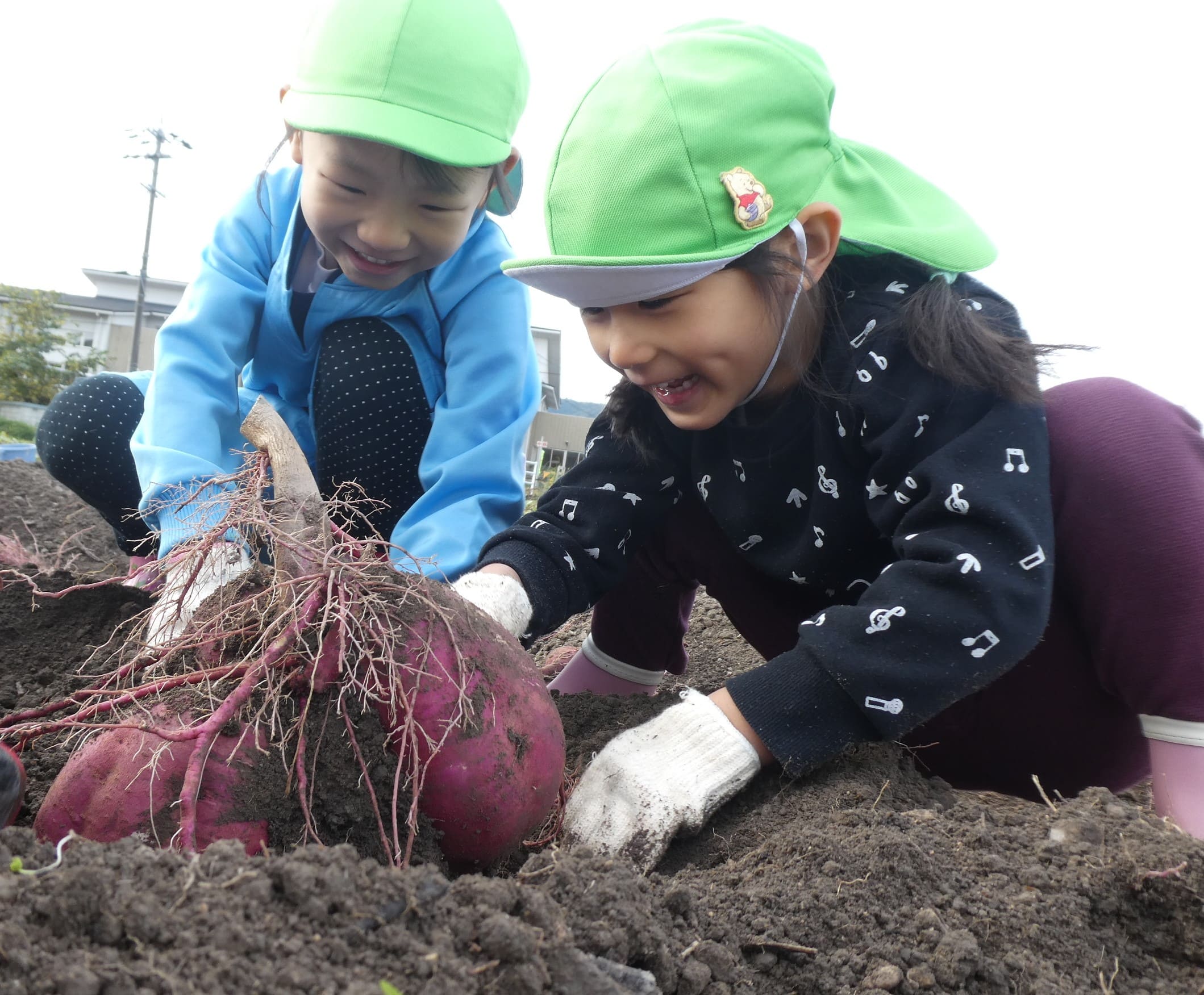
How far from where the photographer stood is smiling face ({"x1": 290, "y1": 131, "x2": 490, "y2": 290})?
1975 mm

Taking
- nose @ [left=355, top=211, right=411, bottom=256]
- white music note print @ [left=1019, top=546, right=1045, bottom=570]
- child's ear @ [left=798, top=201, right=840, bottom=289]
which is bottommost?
white music note print @ [left=1019, top=546, right=1045, bottom=570]

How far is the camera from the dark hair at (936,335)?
4.63 feet

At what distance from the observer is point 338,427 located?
2.41m

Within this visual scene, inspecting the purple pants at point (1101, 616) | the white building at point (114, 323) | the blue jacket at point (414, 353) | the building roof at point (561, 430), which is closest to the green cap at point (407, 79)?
the blue jacket at point (414, 353)

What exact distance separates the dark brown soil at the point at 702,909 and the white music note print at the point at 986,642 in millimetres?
233

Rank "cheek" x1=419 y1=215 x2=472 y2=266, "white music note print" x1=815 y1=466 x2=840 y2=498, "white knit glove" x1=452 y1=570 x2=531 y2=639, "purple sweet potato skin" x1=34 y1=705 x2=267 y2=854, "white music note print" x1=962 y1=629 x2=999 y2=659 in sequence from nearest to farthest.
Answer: "purple sweet potato skin" x1=34 y1=705 x2=267 y2=854 < "white music note print" x1=962 y1=629 x2=999 y2=659 < "white music note print" x1=815 y1=466 x2=840 y2=498 < "white knit glove" x1=452 y1=570 x2=531 y2=639 < "cheek" x1=419 y1=215 x2=472 y2=266

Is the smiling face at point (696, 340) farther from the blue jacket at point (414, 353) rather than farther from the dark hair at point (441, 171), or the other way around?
the blue jacket at point (414, 353)

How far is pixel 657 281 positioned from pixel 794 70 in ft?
1.49

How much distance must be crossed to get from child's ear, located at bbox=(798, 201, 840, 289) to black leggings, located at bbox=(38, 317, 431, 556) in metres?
1.25

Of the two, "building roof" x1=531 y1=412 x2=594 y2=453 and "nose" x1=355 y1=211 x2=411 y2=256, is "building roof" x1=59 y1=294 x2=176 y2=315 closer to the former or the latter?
"building roof" x1=531 y1=412 x2=594 y2=453

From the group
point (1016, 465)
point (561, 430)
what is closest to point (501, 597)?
point (1016, 465)

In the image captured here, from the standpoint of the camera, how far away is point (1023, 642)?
51.8 inches

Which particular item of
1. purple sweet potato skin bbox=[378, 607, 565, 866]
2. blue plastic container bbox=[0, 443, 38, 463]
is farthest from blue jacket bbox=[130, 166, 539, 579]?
blue plastic container bbox=[0, 443, 38, 463]

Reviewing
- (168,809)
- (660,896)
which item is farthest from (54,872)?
(660,896)
